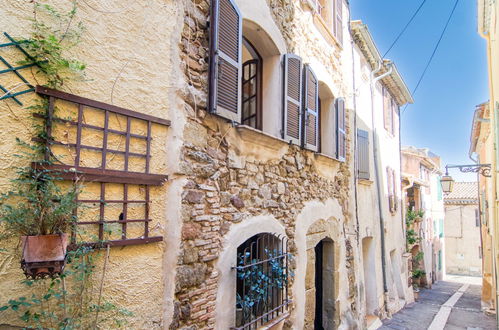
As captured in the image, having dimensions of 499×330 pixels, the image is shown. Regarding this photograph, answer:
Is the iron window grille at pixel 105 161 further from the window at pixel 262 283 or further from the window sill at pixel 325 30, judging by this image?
the window sill at pixel 325 30

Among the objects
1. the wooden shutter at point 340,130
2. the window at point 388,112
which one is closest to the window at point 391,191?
the window at point 388,112

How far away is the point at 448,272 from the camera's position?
29.0m

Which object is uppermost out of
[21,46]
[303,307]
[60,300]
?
[21,46]

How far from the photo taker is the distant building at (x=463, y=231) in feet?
89.5

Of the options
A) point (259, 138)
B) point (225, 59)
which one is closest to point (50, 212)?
point (225, 59)

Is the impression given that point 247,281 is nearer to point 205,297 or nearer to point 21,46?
point 205,297

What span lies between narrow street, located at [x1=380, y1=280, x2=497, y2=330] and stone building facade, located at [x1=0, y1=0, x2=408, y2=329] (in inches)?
175

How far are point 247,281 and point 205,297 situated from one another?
2.71 feet

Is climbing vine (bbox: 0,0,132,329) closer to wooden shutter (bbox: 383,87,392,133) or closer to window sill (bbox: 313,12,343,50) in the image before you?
window sill (bbox: 313,12,343,50)

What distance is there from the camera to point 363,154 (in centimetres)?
862

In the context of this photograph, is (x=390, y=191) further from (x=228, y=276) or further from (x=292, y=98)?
(x=228, y=276)

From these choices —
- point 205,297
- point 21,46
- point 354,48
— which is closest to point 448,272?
point 354,48

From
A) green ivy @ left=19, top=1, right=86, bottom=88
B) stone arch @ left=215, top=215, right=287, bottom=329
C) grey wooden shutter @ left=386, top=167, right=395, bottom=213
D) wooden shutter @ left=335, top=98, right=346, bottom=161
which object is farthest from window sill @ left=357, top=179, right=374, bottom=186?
green ivy @ left=19, top=1, right=86, bottom=88

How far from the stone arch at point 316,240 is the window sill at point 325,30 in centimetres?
321
